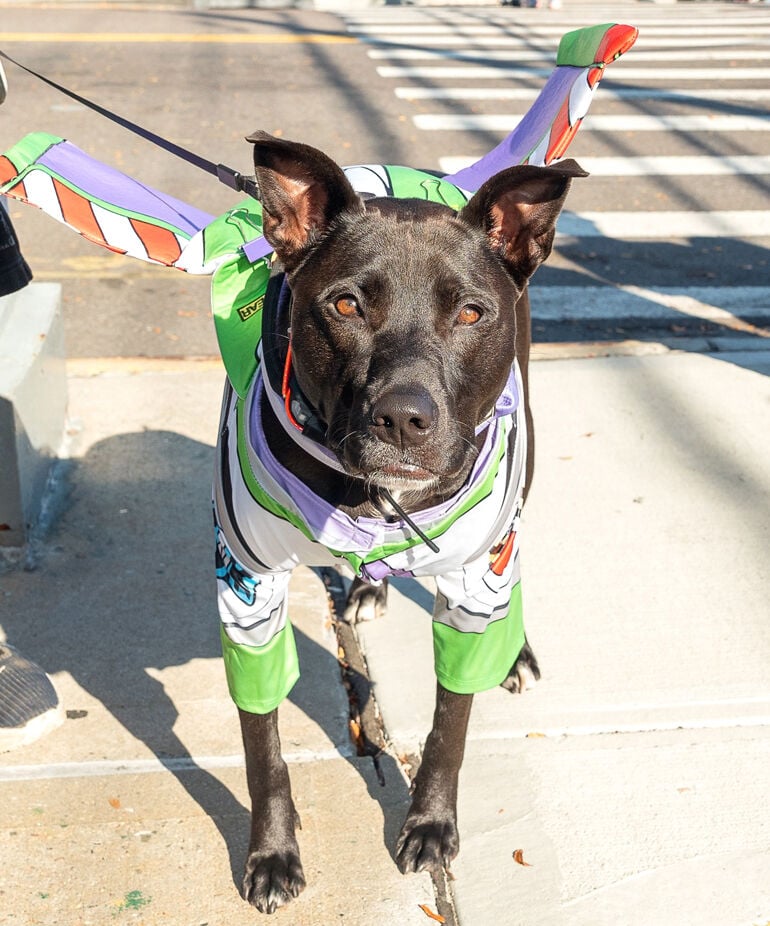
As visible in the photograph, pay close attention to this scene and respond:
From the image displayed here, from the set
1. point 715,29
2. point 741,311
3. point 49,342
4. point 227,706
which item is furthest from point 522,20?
point 227,706

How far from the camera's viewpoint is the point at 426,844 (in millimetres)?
2975

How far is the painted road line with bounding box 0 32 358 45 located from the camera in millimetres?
15555

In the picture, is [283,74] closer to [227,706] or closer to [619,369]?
[619,369]

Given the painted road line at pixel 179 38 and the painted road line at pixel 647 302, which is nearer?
the painted road line at pixel 647 302

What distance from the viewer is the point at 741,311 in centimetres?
698

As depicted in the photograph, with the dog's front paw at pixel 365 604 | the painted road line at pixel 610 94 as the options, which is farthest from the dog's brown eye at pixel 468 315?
the painted road line at pixel 610 94

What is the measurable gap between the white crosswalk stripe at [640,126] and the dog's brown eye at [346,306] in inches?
174

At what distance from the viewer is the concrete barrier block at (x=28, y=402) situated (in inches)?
164

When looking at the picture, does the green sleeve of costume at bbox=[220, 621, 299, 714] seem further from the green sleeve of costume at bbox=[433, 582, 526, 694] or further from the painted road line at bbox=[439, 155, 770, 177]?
the painted road line at bbox=[439, 155, 770, 177]

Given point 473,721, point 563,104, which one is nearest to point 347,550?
point 473,721

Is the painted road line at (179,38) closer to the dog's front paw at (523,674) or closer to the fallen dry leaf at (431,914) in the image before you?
the dog's front paw at (523,674)

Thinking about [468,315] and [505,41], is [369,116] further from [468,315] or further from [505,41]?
[468,315]

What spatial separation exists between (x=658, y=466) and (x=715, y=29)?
14.4 meters

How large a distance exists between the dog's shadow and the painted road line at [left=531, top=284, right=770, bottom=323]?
2.92 meters
